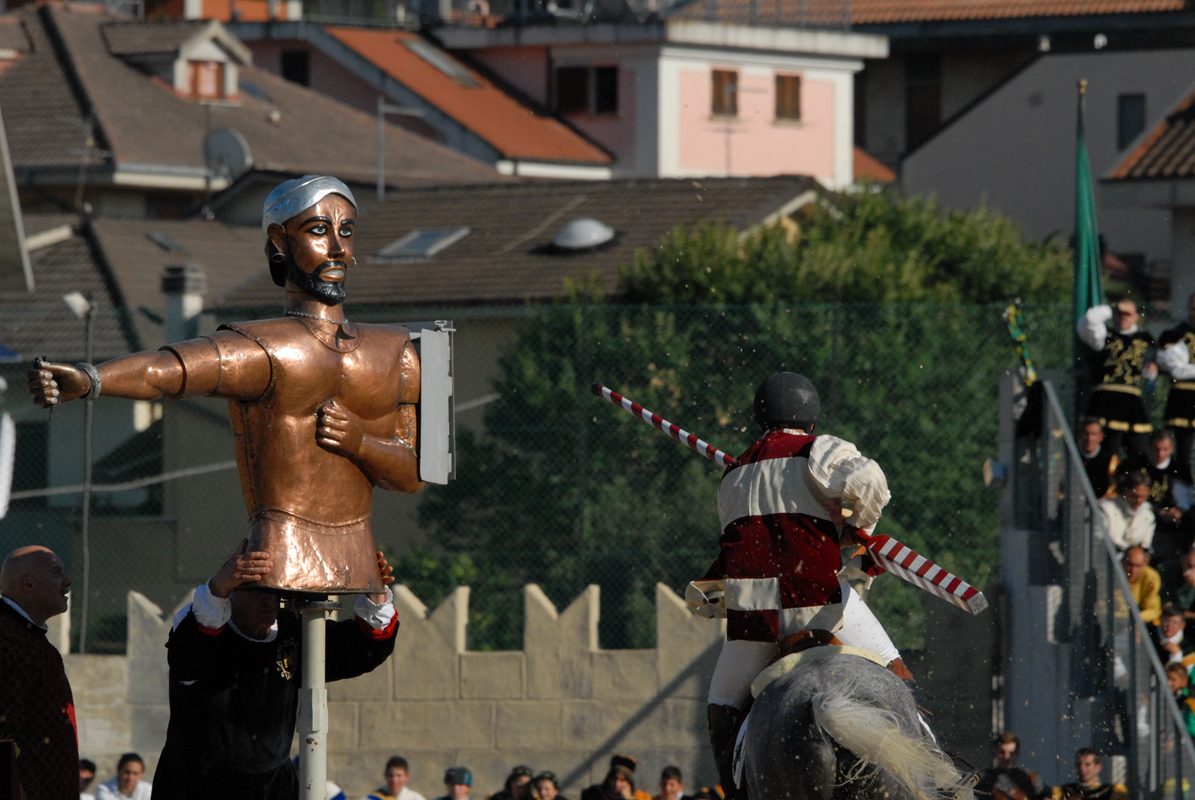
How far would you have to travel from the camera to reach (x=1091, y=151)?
41219mm

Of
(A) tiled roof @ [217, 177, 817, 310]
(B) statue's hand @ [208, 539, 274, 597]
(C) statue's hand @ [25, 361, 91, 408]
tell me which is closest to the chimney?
(A) tiled roof @ [217, 177, 817, 310]

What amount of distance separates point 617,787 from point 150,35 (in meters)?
29.1

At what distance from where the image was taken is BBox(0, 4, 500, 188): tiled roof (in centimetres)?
3512

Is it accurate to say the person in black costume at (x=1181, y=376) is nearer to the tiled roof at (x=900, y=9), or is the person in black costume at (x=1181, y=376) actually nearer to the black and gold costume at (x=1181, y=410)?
the black and gold costume at (x=1181, y=410)

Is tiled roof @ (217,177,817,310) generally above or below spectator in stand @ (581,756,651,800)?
above

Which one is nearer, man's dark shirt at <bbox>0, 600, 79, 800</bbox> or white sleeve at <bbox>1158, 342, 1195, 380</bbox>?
man's dark shirt at <bbox>0, 600, 79, 800</bbox>

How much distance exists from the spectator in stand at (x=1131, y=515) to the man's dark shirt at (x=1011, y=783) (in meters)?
2.26

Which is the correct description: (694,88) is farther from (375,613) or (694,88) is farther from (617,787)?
(375,613)

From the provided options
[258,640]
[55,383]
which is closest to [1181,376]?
[258,640]

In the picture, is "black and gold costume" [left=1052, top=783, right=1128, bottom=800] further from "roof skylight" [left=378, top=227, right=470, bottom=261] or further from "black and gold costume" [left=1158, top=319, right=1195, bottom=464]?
"roof skylight" [left=378, top=227, right=470, bottom=261]

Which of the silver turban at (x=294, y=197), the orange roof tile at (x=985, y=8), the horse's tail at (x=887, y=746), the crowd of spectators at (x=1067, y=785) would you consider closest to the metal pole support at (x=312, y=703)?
the silver turban at (x=294, y=197)

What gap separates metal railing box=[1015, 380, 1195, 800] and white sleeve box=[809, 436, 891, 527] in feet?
14.8

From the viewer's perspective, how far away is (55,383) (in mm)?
5297

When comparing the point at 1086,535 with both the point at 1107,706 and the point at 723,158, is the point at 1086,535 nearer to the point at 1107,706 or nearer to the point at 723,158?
the point at 1107,706
